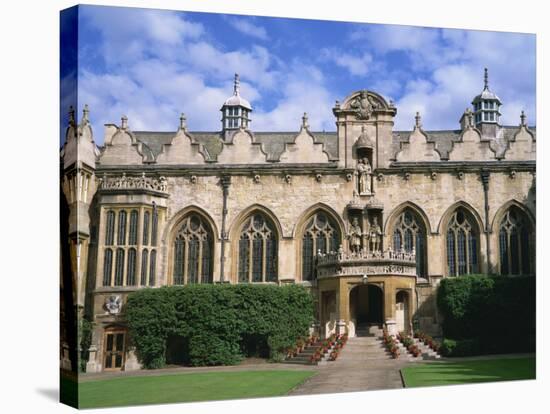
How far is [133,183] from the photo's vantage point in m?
25.8

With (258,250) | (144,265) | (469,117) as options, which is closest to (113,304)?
(144,265)

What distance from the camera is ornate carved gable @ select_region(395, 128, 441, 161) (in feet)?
91.7

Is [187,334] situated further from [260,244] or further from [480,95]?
[480,95]

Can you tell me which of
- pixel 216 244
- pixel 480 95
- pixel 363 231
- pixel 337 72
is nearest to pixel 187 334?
pixel 216 244

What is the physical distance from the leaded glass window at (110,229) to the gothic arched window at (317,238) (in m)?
6.77

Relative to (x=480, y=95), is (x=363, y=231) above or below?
below

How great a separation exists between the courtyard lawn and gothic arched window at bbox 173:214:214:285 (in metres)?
4.88

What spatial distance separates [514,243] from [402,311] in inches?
185

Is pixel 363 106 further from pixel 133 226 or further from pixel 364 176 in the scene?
pixel 133 226

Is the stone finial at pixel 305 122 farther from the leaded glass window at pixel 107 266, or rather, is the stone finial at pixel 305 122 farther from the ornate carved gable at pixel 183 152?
the leaded glass window at pixel 107 266

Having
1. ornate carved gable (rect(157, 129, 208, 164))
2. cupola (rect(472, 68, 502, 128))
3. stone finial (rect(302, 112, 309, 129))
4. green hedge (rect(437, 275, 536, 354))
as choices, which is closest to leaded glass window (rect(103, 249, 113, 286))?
ornate carved gable (rect(157, 129, 208, 164))

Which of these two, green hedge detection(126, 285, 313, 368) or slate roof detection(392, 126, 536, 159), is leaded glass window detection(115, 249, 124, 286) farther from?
slate roof detection(392, 126, 536, 159)

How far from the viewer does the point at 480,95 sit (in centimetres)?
2612

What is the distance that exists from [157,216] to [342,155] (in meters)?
6.84
